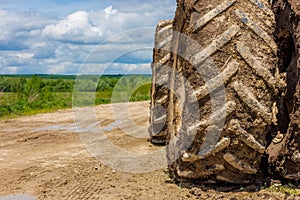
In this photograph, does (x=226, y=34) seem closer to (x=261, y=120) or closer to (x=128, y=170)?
(x=261, y=120)

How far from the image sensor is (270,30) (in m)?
3.46

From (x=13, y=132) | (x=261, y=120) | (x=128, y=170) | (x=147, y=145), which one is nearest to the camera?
(x=261, y=120)

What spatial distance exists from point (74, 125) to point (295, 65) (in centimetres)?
589

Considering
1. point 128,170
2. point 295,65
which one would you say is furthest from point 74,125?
point 295,65

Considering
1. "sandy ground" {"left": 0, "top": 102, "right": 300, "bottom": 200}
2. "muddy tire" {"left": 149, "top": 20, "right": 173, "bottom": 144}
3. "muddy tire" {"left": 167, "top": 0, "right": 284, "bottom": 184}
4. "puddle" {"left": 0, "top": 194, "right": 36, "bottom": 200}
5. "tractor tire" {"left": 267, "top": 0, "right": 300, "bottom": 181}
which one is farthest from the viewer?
"muddy tire" {"left": 149, "top": 20, "right": 173, "bottom": 144}

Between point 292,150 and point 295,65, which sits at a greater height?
point 295,65

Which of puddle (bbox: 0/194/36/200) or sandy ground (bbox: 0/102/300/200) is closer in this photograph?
sandy ground (bbox: 0/102/300/200)

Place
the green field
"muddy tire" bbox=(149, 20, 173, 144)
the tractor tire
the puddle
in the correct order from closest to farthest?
the tractor tire
the puddle
"muddy tire" bbox=(149, 20, 173, 144)
the green field

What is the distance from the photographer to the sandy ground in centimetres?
366

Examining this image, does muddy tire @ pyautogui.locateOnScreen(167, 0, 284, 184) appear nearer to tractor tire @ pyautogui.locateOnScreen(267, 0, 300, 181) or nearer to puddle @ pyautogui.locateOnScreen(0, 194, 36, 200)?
tractor tire @ pyautogui.locateOnScreen(267, 0, 300, 181)

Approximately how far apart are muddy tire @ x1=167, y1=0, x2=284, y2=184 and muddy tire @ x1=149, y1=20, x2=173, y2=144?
236cm

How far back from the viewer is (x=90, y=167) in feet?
15.6

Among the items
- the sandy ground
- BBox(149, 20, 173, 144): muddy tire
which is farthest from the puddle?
BBox(149, 20, 173, 144): muddy tire

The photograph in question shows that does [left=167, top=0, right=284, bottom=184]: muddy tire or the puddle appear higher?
[left=167, top=0, right=284, bottom=184]: muddy tire
